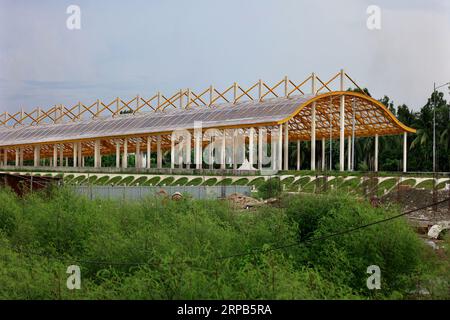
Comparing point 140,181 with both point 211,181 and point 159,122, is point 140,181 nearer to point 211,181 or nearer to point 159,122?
point 211,181

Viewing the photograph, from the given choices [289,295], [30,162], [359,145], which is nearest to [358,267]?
[289,295]

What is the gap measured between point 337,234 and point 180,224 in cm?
494

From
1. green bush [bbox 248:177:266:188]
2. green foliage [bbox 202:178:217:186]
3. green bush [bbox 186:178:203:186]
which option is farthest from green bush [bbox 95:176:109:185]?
green bush [bbox 248:177:266:188]

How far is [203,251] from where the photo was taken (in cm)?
1783

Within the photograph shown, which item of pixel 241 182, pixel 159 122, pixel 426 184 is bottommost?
pixel 241 182

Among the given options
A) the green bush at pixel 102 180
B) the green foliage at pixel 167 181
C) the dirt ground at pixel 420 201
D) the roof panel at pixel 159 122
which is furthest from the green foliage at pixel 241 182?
the green bush at pixel 102 180

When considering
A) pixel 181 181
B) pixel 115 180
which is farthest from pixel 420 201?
pixel 115 180

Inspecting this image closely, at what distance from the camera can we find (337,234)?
19.9 metres

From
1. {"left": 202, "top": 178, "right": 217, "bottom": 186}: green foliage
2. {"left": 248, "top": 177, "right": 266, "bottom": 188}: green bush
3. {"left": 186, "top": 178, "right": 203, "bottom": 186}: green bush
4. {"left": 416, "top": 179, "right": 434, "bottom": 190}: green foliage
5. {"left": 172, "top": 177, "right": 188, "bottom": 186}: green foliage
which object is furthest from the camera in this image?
{"left": 172, "top": 177, "right": 188, "bottom": 186}: green foliage

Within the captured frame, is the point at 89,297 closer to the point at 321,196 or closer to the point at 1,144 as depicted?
the point at 321,196

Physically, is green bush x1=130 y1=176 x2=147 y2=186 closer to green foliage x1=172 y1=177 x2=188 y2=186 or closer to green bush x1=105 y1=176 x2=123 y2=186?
green bush x1=105 y1=176 x2=123 y2=186

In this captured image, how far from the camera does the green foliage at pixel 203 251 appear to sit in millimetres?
14312

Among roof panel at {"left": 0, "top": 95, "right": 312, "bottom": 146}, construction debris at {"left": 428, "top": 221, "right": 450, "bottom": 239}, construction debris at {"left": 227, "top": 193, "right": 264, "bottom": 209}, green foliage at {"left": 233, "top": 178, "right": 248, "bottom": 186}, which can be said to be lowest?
construction debris at {"left": 428, "top": 221, "right": 450, "bottom": 239}

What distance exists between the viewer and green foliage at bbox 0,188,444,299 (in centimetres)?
1431
